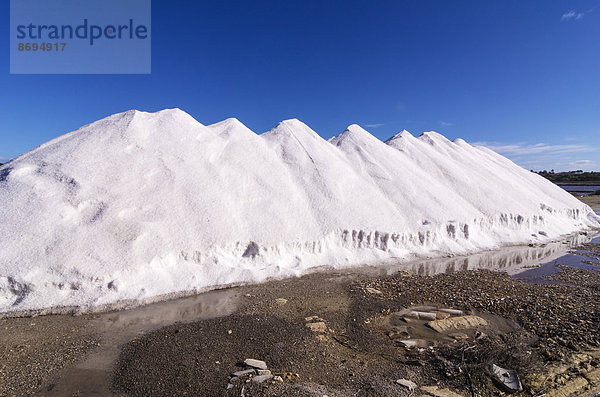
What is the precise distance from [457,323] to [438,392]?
3022mm

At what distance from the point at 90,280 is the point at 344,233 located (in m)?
9.33

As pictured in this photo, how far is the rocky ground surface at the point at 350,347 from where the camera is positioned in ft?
15.9

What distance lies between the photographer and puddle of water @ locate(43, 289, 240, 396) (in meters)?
4.98

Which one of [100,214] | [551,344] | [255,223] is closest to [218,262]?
[255,223]

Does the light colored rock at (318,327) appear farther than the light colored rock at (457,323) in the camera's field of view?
No

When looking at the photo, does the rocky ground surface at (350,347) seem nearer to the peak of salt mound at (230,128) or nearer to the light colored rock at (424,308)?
the light colored rock at (424,308)

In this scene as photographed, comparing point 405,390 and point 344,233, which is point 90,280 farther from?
point 344,233

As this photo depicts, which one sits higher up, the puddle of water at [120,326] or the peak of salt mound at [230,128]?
the peak of salt mound at [230,128]

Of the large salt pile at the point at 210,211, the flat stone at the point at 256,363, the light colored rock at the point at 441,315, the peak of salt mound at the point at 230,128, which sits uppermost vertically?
the peak of salt mound at the point at 230,128

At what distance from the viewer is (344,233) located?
13078 mm

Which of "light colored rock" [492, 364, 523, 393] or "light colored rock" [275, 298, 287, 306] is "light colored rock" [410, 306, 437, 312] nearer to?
"light colored rock" [492, 364, 523, 393]

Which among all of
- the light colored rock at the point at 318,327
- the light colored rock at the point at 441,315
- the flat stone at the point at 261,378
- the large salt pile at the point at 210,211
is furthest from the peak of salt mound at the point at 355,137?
the flat stone at the point at 261,378

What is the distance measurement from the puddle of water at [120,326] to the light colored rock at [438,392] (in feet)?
16.2

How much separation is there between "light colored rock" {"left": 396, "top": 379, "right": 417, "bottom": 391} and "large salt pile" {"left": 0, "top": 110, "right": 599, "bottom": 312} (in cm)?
598
